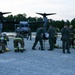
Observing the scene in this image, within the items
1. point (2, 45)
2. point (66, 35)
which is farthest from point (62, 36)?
point (2, 45)

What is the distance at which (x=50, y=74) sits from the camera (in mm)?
10789

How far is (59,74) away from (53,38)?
10270 mm

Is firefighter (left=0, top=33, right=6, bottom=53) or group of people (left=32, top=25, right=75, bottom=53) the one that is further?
firefighter (left=0, top=33, right=6, bottom=53)

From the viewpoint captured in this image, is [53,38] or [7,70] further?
[53,38]

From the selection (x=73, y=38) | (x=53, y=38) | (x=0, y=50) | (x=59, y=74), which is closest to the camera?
(x=59, y=74)

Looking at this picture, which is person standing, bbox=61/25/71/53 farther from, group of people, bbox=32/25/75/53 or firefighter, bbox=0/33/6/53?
firefighter, bbox=0/33/6/53

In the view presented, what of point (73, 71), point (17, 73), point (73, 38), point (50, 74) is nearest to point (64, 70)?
point (73, 71)

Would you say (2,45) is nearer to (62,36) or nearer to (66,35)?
(62,36)

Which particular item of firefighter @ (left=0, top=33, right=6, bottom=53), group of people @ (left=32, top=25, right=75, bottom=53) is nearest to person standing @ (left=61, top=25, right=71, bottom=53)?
group of people @ (left=32, top=25, right=75, bottom=53)

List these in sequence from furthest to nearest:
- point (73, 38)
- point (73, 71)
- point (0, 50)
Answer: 1. point (73, 38)
2. point (0, 50)
3. point (73, 71)

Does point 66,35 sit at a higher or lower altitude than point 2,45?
higher

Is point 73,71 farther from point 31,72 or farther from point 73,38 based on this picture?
point 73,38

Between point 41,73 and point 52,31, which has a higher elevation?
point 52,31

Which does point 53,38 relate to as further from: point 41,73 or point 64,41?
point 41,73
